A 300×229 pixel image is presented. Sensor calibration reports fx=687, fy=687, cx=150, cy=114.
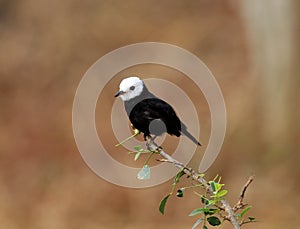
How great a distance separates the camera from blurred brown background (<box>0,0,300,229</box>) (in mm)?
4777

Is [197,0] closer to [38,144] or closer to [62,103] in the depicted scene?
[62,103]

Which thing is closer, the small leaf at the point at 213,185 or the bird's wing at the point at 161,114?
the small leaf at the point at 213,185

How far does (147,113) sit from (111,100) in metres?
4.66

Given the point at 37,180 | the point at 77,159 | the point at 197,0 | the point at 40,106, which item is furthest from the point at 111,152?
the point at 197,0

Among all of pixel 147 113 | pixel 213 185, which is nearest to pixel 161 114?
pixel 147 113

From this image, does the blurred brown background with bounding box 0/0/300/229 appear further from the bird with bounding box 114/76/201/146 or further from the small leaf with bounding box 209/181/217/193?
the small leaf with bounding box 209/181/217/193

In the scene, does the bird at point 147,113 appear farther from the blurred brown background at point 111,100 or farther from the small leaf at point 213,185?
the blurred brown background at point 111,100

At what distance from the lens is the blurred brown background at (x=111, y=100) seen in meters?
4.78

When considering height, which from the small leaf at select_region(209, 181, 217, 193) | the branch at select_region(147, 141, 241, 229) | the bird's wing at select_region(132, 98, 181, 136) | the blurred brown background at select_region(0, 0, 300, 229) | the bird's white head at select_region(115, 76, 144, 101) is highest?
the blurred brown background at select_region(0, 0, 300, 229)

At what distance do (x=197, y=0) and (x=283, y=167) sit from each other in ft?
9.04

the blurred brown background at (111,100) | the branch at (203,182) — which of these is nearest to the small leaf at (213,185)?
the branch at (203,182)

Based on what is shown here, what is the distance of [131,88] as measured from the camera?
1.37m

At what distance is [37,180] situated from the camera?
5.27 meters

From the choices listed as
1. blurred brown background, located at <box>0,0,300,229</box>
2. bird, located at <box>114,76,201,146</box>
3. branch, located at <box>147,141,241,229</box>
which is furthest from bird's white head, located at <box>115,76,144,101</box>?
blurred brown background, located at <box>0,0,300,229</box>
